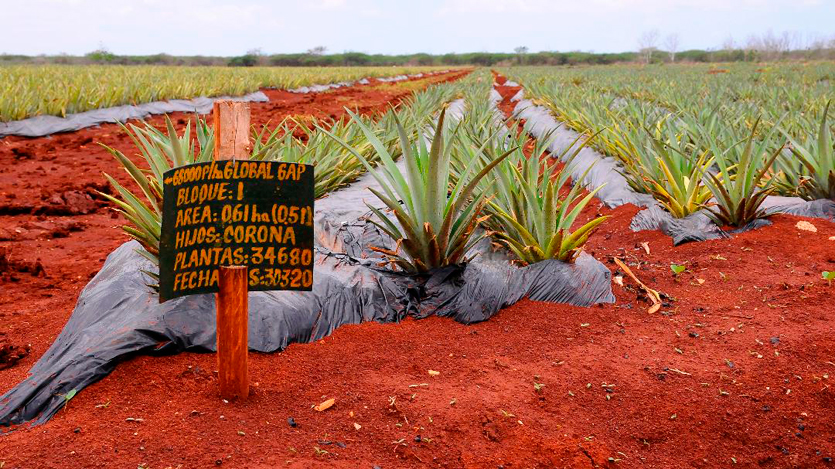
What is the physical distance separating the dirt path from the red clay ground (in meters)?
0.38

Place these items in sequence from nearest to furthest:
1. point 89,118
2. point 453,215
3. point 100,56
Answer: point 453,215 → point 89,118 → point 100,56

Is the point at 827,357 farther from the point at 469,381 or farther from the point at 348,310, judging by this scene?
the point at 348,310

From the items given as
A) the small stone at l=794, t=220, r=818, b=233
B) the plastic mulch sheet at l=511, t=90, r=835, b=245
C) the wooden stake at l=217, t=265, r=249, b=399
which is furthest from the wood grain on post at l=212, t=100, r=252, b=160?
the small stone at l=794, t=220, r=818, b=233

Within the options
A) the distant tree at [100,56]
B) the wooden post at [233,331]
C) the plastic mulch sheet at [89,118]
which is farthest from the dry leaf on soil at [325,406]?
the distant tree at [100,56]

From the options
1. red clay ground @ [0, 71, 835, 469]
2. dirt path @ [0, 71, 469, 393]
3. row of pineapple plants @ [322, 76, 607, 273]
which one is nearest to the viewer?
red clay ground @ [0, 71, 835, 469]

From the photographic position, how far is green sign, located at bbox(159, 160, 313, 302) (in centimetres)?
154

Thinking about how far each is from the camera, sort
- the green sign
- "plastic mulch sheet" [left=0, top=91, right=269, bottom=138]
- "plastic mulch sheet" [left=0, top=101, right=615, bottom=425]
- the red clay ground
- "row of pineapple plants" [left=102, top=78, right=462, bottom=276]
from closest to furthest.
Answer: the red clay ground < the green sign < "plastic mulch sheet" [left=0, top=101, right=615, bottom=425] < "row of pineapple plants" [left=102, top=78, right=462, bottom=276] < "plastic mulch sheet" [left=0, top=91, right=269, bottom=138]

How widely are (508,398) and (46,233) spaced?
121 inches

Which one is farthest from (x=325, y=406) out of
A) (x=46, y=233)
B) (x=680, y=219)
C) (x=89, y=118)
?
(x=89, y=118)

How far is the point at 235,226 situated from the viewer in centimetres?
158

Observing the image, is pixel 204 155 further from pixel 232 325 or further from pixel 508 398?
pixel 508 398

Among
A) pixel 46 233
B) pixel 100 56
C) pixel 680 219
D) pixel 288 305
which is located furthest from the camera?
pixel 100 56

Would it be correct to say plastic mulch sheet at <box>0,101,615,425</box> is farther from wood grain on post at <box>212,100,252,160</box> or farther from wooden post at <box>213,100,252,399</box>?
wood grain on post at <box>212,100,252,160</box>

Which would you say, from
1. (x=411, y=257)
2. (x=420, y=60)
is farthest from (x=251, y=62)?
(x=411, y=257)
